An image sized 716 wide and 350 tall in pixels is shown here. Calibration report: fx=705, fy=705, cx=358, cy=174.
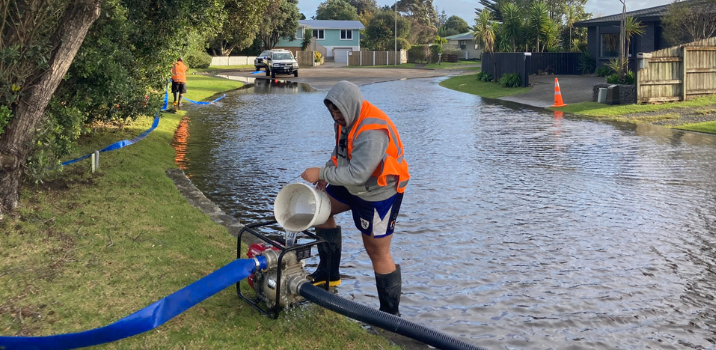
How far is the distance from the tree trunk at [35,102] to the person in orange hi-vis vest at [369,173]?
3282 millimetres

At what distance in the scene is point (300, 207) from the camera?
5293 millimetres

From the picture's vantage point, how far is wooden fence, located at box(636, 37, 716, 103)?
22.1 meters

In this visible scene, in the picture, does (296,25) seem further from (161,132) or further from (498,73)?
(161,132)

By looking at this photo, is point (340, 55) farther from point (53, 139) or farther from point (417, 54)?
point (53, 139)

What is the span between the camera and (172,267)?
588 centimetres

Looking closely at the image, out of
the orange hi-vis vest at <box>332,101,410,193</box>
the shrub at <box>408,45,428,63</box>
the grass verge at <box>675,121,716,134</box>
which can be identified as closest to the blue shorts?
the orange hi-vis vest at <box>332,101,410,193</box>

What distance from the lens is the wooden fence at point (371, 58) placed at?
250ft

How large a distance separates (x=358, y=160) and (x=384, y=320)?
3.53 feet

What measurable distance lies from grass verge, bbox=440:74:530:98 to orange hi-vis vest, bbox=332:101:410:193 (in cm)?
2586

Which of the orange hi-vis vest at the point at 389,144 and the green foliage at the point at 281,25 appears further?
the green foliage at the point at 281,25

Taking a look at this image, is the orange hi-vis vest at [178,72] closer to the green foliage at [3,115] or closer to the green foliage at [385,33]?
the green foliage at [3,115]

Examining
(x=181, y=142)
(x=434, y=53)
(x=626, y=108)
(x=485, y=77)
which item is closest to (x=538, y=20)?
(x=485, y=77)

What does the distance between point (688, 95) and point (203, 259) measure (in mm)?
20918

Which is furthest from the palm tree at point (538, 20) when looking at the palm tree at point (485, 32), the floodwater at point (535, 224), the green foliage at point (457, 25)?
the green foliage at point (457, 25)
